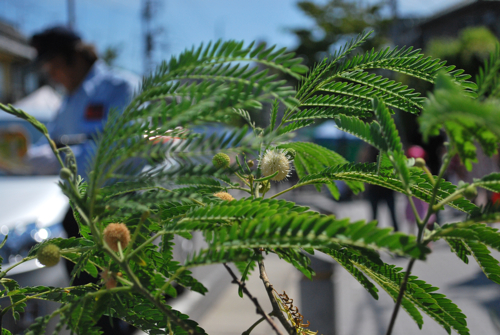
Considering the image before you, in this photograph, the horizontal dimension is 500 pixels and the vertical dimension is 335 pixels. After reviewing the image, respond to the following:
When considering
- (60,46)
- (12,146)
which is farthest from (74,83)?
(12,146)

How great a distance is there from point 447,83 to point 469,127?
9cm

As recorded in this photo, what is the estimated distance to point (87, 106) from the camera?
2.63 metres

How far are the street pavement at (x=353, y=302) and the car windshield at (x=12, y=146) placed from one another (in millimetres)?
2008

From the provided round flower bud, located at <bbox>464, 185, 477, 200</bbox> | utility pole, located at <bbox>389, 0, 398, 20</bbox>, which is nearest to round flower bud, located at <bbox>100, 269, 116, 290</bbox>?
round flower bud, located at <bbox>464, 185, 477, 200</bbox>

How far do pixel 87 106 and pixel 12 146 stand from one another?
184 cm

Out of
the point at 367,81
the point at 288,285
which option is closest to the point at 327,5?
the point at 288,285

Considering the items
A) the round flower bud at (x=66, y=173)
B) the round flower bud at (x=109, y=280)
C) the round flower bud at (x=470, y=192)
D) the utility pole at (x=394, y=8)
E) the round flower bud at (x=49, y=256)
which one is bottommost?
the round flower bud at (x=109, y=280)

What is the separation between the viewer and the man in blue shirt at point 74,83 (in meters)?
2.62

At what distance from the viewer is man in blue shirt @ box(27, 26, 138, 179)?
8.59 feet

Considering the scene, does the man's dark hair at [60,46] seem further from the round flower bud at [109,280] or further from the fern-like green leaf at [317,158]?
the round flower bud at [109,280]

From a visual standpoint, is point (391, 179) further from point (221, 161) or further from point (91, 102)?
point (91, 102)

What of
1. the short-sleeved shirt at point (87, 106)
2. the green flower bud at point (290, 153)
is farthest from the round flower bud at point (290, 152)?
the short-sleeved shirt at point (87, 106)

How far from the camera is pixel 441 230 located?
61 cm

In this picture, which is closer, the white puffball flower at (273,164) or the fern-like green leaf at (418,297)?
the fern-like green leaf at (418,297)
